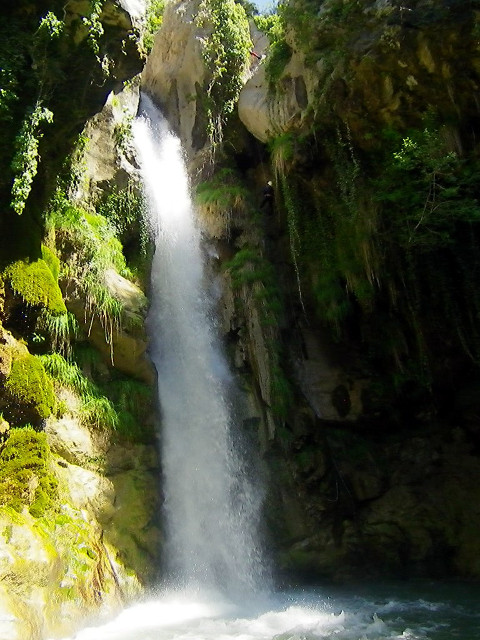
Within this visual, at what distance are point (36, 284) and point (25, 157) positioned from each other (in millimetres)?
1834

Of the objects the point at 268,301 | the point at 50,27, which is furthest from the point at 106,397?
the point at 50,27

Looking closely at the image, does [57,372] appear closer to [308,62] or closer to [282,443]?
[282,443]

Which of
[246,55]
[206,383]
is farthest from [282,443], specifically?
[246,55]

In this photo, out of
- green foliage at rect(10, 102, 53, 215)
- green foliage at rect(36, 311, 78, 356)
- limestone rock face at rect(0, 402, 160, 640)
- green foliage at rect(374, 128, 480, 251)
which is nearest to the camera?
limestone rock face at rect(0, 402, 160, 640)

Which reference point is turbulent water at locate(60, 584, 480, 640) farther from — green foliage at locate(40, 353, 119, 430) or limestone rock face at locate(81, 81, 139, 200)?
limestone rock face at locate(81, 81, 139, 200)

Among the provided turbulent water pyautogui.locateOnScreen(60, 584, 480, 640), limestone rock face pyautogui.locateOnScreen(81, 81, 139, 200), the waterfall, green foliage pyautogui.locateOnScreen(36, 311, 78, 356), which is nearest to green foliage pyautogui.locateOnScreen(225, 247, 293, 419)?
the waterfall

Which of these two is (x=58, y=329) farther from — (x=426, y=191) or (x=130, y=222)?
Result: (x=426, y=191)

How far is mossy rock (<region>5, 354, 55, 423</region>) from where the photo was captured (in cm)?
701

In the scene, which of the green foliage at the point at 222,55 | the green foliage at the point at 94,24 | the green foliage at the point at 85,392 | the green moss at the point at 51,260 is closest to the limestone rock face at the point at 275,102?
the green foliage at the point at 222,55

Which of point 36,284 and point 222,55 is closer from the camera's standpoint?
point 36,284

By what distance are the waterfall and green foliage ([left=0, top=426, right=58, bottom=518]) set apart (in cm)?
272

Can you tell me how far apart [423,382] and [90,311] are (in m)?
6.84

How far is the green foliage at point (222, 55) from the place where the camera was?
577 inches

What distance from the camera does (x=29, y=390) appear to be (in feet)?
23.4
